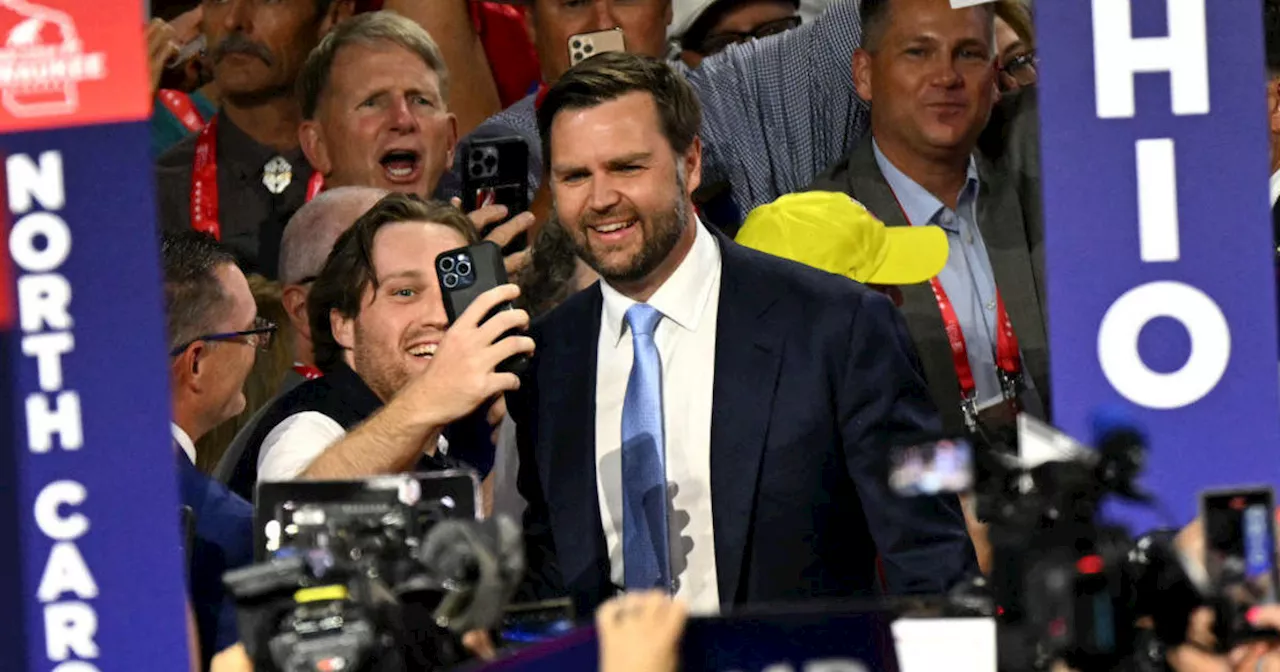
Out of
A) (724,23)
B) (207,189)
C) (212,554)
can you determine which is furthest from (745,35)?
(212,554)

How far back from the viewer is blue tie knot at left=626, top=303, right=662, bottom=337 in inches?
151

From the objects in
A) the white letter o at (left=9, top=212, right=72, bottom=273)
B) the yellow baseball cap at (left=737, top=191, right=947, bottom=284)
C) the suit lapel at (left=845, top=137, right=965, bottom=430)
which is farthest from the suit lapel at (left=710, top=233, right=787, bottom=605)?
the white letter o at (left=9, top=212, right=72, bottom=273)

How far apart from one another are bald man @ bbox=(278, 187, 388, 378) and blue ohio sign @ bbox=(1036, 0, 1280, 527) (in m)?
2.01

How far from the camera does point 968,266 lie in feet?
15.7

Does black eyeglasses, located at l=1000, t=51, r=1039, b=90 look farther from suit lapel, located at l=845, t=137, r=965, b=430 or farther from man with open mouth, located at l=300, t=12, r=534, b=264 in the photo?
man with open mouth, located at l=300, t=12, r=534, b=264

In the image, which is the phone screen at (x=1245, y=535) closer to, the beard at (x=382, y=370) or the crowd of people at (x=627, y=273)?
the crowd of people at (x=627, y=273)

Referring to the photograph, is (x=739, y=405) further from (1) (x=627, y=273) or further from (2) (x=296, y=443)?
(2) (x=296, y=443)

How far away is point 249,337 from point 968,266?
61.6 inches

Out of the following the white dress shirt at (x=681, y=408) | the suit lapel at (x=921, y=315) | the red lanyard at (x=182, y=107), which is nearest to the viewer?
the white dress shirt at (x=681, y=408)

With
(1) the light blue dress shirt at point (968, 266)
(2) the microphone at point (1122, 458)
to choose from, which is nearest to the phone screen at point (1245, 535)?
(2) the microphone at point (1122, 458)

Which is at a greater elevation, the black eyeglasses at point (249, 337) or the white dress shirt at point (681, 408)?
the black eyeglasses at point (249, 337)

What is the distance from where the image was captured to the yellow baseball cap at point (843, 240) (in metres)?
4.33

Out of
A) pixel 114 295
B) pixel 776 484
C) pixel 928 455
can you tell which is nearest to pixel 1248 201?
pixel 928 455

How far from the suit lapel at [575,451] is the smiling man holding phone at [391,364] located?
5.9 inches
